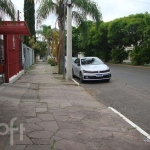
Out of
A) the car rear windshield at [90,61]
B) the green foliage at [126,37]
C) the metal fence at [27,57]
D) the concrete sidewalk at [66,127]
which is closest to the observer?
the concrete sidewalk at [66,127]

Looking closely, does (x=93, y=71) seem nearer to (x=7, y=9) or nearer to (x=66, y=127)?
(x=7, y=9)

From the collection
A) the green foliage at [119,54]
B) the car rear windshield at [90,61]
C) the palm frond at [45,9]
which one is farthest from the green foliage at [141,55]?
the car rear windshield at [90,61]

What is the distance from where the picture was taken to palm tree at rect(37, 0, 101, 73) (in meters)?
16.5

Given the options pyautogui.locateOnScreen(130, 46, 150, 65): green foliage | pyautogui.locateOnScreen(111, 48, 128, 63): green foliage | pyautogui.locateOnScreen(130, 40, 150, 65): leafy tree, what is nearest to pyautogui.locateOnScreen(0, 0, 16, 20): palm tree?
pyautogui.locateOnScreen(130, 40, 150, 65): leafy tree

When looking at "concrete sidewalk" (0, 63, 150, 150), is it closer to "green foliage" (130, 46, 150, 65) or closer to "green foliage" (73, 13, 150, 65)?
"green foliage" (73, 13, 150, 65)

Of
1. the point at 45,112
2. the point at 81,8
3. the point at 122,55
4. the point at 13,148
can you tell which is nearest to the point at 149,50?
the point at 122,55

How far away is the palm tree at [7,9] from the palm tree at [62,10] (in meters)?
10.2

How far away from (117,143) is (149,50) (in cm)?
2708

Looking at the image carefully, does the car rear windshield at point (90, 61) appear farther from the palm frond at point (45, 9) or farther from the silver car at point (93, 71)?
the palm frond at point (45, 9)

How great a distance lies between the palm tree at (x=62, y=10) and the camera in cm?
1651

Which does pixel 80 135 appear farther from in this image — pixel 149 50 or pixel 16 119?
pixel 149 50

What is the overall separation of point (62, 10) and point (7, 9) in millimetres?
11377

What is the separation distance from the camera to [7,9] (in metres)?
6.02

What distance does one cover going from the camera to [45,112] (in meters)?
6.37
